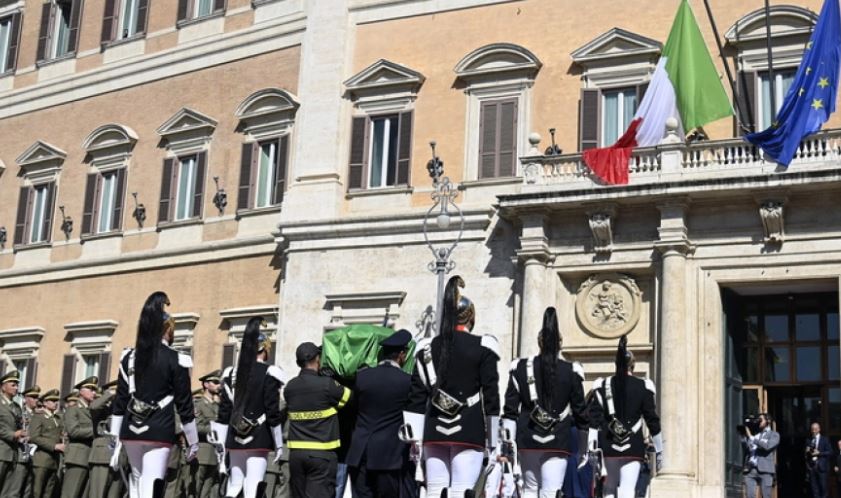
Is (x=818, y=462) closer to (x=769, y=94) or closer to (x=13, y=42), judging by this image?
(x=769, y=94)

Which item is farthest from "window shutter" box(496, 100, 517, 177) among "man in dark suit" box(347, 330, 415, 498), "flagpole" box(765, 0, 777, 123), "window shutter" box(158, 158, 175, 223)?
"man in dark suit" box(347, 330, 415, 498)

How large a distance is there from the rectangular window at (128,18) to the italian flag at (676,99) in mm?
12497

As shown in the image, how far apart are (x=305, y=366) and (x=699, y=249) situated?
1088cm

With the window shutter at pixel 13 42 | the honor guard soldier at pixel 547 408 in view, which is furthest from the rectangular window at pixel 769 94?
the window shutter at pixel 13 42

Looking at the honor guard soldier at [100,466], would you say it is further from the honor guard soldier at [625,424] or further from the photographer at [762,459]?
the photographer at [762,459]

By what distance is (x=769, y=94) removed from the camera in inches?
804

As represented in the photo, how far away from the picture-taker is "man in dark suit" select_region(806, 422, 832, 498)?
→ 740 inches

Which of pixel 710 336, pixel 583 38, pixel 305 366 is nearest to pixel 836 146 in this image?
pixel 710 336

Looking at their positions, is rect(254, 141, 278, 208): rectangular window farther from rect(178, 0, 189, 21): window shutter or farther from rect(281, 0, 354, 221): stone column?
rect(178, 0, 189, 21): window shutter

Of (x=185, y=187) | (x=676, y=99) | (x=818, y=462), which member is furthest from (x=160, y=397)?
(x=185, y=187)

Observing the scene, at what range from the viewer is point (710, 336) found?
19656 mm

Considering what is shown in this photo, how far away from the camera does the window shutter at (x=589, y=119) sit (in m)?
21.4

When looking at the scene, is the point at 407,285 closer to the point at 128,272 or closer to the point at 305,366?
the point at 128,272

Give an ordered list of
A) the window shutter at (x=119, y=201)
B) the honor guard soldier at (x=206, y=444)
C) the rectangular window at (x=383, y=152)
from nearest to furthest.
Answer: the honor guard soldier at (x=206, y=444) → the rectangular window at (x=383, y=152) → the window shutter at (x=119, y=201)
